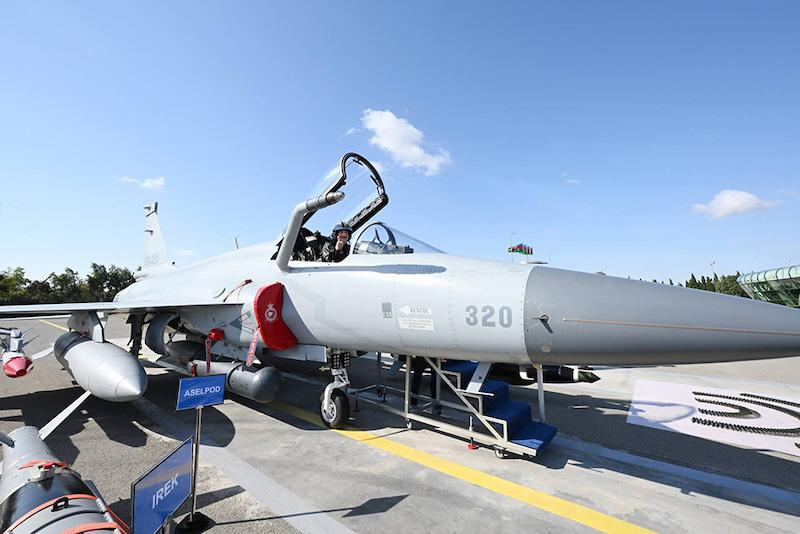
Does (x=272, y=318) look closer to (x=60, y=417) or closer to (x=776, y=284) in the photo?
(x=60, y=417)

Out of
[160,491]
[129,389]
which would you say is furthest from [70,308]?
[160,491]

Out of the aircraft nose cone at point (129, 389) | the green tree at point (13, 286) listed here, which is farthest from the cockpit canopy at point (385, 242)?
the green tree at point (13, 286)

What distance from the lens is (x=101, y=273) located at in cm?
7144

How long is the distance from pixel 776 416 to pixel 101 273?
90.8 metres

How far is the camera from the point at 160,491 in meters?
2.71

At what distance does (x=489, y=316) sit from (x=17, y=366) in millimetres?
7185

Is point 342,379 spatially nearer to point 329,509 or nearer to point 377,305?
point 377,305

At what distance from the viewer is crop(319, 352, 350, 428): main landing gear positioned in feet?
18.3

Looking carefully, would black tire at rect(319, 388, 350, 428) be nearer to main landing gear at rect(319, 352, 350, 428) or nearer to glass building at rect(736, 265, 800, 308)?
main landing gear at rect(319, 352, 350, 428)

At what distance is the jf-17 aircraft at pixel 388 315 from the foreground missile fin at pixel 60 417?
73 cm

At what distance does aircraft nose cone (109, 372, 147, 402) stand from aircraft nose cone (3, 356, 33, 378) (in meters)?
1.82

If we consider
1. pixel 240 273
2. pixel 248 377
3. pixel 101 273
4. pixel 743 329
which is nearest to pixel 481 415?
pixel 743 329

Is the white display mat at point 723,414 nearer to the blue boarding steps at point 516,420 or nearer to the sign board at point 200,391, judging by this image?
the blue boarding steps at point 516,420

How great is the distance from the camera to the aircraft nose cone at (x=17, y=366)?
18.7 ft
